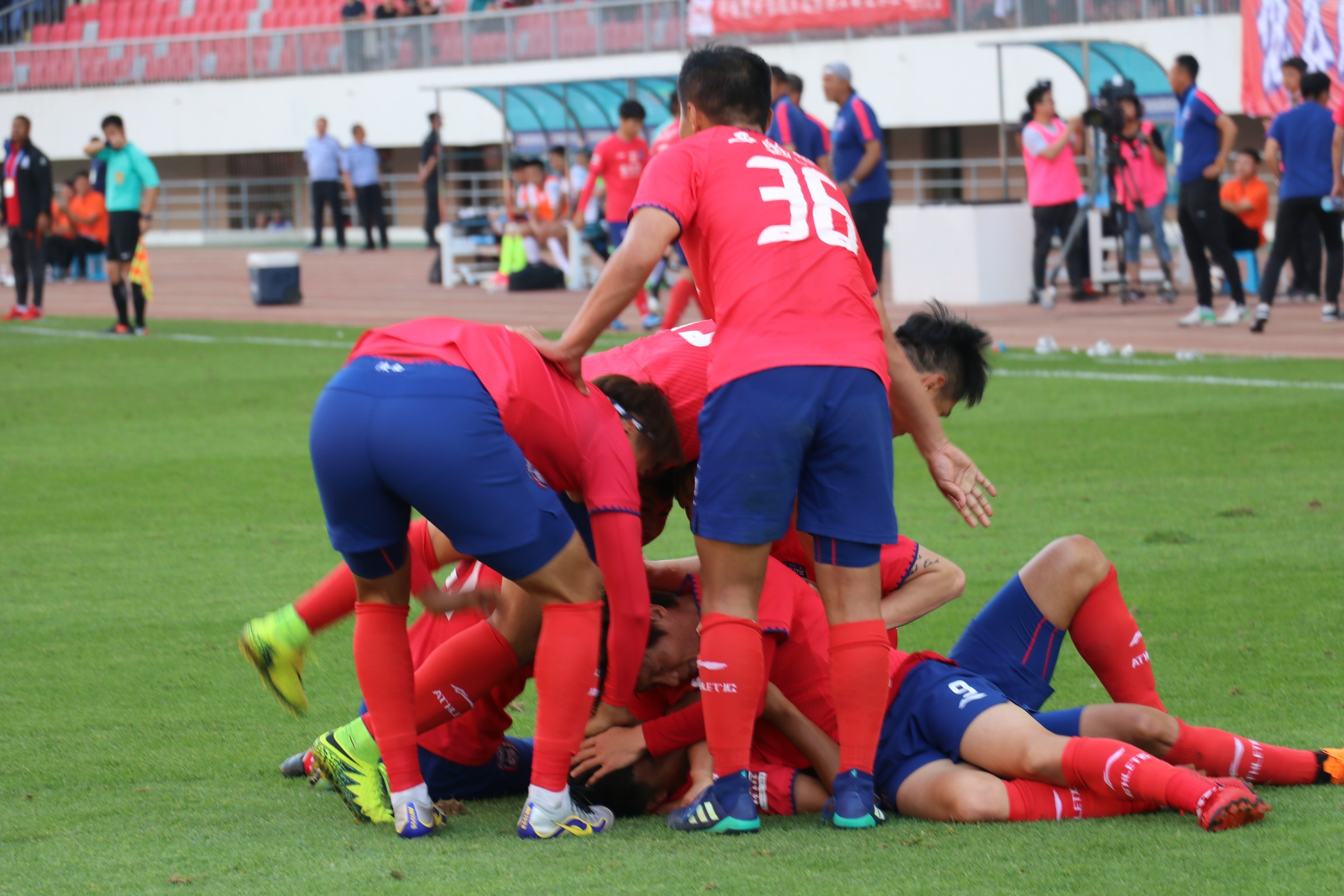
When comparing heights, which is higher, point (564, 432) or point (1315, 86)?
point (1315, 86)

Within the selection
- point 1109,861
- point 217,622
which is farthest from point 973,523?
point 217,622

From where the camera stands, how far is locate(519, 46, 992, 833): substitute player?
339 cm

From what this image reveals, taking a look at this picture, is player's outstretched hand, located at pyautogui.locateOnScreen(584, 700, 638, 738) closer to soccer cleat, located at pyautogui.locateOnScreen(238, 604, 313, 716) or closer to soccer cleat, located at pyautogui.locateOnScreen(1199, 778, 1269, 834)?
soccer cleat, located at pyautogui.locateOnScreen(238, 604, 313, 716)

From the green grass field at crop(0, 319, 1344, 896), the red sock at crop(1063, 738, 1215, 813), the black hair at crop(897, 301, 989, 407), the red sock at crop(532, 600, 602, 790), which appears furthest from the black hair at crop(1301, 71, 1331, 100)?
the red sock at crop(532, 600, 602, 790)

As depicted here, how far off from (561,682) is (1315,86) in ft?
39.0

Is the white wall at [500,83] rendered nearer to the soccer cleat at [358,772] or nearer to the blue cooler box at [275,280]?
the blue cooler box at [275,280]

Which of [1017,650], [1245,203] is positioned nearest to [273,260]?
[1245,203]

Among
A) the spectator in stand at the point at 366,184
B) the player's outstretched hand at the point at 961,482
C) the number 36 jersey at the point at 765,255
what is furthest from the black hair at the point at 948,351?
the spectator in stand at the point at 366,184

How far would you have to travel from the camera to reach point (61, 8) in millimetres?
40438

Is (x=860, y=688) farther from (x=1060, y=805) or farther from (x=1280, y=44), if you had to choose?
(x=1280, y=44)

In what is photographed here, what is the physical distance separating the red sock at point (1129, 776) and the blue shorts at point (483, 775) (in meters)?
1.32

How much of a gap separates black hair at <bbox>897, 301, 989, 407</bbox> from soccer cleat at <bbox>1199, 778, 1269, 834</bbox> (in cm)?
123

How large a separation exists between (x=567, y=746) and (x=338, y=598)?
87 cm

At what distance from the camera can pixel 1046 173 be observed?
15.4m
